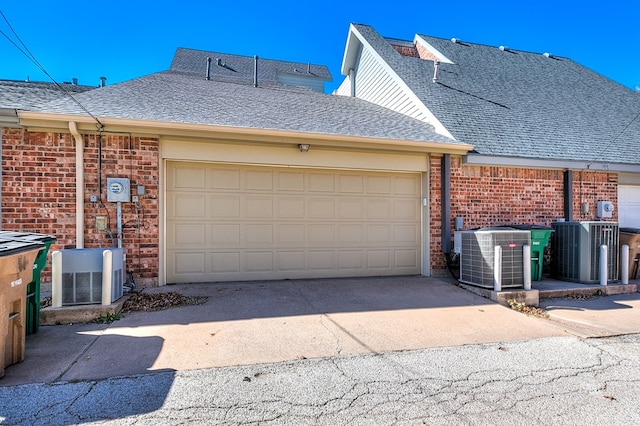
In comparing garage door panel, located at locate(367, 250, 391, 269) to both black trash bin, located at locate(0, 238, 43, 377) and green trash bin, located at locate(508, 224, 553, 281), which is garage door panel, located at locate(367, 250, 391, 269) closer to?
green trash bin, located at locate(508, 224, 553, 281)

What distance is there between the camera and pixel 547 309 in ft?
19.1

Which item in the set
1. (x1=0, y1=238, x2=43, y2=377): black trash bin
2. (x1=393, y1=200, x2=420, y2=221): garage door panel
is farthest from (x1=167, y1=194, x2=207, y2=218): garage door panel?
(x1=393, y1=200, x2=420, y2=221): garage door panel

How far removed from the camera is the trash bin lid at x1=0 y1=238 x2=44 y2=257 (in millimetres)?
3293

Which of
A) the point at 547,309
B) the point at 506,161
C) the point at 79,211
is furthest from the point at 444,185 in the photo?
the point at 79,211

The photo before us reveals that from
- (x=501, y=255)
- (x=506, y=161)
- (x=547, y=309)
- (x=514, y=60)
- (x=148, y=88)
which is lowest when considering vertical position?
(x=547, y=309)

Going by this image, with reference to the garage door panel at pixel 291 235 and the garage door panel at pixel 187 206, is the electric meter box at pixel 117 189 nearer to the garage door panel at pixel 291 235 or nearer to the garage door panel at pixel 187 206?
the garage door panel at pixel 187 206

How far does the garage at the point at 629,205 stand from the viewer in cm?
919

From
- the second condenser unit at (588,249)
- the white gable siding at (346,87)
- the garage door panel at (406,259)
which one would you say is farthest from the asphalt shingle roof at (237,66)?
the second condenser unit at (588,249)

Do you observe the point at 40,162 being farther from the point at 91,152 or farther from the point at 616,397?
the point at 616,397

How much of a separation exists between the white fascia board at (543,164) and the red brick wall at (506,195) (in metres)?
0.17

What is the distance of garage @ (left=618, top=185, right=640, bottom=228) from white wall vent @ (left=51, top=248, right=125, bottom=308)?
11.1m

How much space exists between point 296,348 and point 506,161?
6.40 metres

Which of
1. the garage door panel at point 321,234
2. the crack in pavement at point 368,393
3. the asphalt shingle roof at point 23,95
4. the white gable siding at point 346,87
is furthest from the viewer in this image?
the white gable siding at point 346,87

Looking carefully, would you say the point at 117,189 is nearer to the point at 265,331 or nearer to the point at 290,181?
the point at 290,181
